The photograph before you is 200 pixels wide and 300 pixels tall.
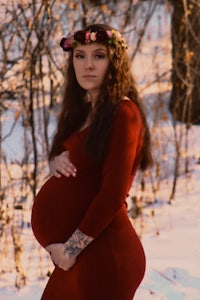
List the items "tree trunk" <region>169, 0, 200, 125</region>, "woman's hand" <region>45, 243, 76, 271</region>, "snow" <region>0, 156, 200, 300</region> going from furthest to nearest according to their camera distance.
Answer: "tree trunk" <region>169, 0, 200, 125</region> < "snow" <region>0, 156, 200, 300</region> < "woman's hand" <region>45, 243, 76, 271</region>

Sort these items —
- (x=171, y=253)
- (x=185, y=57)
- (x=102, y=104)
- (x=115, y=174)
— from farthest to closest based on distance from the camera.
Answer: (x=185, y=57)
(x=171, y=253)
(x=102, y=104)
(x=115, y=174)

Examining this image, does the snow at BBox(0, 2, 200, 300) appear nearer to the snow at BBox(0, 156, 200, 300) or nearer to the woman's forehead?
the snow at BBox(0, 156, 200, 300)

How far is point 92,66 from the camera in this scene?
7.73 ft

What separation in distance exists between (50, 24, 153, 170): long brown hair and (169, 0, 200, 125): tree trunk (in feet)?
11.7

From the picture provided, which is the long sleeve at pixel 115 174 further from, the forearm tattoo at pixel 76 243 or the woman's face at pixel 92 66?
the woman's face at pixel 92 66

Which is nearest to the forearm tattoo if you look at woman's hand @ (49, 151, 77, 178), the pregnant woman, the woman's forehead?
the pregnant woman

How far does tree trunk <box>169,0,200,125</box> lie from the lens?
20.7ft

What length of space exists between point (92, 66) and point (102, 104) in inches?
5.8

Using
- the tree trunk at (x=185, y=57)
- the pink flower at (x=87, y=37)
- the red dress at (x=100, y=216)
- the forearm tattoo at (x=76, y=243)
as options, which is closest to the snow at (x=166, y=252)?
the tree trunk at (x=185, y=57)

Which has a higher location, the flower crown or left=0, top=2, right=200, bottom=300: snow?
the flower crown

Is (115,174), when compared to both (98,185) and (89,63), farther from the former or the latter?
(89,63)

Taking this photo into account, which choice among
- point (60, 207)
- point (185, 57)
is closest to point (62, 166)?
point (60, 207)

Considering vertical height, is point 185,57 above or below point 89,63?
below

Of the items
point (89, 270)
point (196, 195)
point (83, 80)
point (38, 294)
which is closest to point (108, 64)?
point (83, 80)
